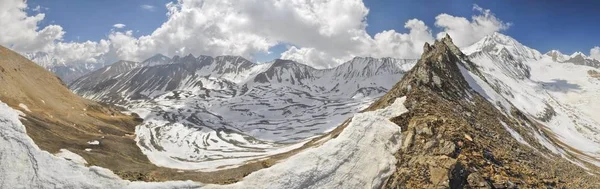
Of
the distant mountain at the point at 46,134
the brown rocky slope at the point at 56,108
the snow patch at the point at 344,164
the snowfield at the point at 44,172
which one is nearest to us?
the snowfield at the point at 44,172

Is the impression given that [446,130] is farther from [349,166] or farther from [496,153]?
[349,166]

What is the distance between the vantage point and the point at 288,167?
2395 centimetres

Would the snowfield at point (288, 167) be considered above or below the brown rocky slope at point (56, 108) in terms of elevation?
below

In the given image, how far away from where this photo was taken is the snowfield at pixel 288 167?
22750 millimetres

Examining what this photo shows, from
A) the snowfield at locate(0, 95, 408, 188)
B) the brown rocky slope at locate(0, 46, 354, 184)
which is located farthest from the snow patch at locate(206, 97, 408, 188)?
the brown rocky slope at locate(0, 46, 354, 184)

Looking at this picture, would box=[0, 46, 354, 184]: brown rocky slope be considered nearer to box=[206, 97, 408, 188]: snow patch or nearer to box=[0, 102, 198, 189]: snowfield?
box=[0, 102, 198, 189]: snowfield

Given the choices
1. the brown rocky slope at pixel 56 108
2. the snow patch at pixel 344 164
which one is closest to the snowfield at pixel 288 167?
the snow patch at pixel 344 164

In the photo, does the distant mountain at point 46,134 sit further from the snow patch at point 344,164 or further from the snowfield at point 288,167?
the snow patch at point 344,164

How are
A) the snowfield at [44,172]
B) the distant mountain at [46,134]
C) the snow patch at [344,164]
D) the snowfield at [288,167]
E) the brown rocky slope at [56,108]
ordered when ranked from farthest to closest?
1. the brown rocky slope at [56,108]
2. the snow patch at [344,164]
3. the distant mountain at [46,134]
4. the snowfield at [288,167]
5. the snowfield at [44,172]

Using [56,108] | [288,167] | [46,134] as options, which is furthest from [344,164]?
[56,108]

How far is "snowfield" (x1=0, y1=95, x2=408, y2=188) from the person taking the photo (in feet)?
74.6

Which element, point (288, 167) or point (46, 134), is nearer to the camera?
point (288, 167)

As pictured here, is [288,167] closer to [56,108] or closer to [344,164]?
[344,164]

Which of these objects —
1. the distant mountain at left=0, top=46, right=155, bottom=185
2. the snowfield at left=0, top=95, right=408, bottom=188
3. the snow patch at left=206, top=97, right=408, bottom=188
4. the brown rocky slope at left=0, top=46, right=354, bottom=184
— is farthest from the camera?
the brown rocky slope at left=0, top=46, right=354, bottom=184
